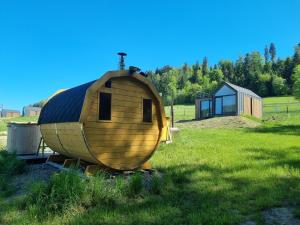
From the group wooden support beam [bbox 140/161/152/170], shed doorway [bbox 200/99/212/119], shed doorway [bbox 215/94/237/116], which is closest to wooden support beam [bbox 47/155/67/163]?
wooden support beam [bbox 140/161/152/170]

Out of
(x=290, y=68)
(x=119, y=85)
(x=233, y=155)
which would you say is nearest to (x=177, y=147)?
(x=233, y=155)

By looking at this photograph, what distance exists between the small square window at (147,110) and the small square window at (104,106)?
146 centimetres

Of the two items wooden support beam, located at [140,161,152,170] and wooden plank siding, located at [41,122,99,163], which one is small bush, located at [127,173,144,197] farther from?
wooden support beam, located at [140,161,152,170]

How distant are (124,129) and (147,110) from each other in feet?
4.00

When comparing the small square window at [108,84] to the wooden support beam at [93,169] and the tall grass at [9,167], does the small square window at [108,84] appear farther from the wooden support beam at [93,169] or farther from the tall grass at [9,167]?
the tall grass at [9,167]

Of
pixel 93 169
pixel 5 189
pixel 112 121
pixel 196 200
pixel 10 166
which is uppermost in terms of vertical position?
pixel 112 121

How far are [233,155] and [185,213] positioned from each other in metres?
6.66

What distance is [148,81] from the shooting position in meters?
10.6

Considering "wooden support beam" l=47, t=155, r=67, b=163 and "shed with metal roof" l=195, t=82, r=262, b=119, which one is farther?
"shed with metal roof" l=195, t=82, r=262, b=119

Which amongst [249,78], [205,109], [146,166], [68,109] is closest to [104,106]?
[68,109]

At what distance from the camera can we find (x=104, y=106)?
9664 millimetres

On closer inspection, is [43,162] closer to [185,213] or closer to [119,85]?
[119,85]

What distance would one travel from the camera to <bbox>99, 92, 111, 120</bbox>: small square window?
9.58 m

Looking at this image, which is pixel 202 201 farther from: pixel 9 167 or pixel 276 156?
pixel 9 167
